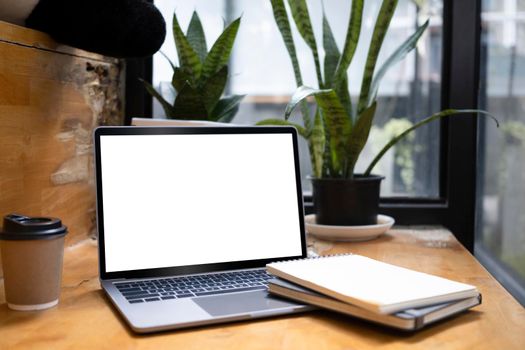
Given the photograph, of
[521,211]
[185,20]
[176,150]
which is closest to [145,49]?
[176,150]

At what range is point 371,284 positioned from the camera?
2.43ft

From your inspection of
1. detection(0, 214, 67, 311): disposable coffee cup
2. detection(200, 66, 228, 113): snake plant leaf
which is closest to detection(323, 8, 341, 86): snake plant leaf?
detection(200, 66, 228, 113): snake plant leaf

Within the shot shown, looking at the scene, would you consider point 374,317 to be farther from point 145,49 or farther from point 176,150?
point 145,49

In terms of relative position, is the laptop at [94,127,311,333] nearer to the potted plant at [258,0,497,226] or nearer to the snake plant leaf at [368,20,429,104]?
the potted plant at [258,0,497,226]

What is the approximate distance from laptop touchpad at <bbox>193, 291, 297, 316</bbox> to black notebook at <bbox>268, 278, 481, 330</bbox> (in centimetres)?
2

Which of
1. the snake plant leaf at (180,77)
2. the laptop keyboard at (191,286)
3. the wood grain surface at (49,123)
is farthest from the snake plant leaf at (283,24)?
the laptop keyboard at (191,286)

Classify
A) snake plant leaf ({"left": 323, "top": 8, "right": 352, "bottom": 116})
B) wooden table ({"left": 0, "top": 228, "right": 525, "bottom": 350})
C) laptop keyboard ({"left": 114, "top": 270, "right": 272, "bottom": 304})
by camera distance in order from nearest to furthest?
wooden table ({"left": 0, "top": 228, "right": 525, "bottom": 350}), laptop keyboard ({"left": 114, "top": 270, "right": 272, "bottom": 304}), snake plant leaf ({"left": 323, "top": 8, "right": 352, "bottom": 116})

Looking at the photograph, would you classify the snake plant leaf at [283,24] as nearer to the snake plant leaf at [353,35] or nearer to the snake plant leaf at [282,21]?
the snake plant leaf at [282,21]

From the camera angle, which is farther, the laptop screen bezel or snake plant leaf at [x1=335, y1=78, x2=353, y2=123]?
snake plant leaf at [x1=335, y1=78, x2=353, y2=123]

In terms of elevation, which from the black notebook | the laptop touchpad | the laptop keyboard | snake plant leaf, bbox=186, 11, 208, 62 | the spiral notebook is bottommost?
the laptop touchpad

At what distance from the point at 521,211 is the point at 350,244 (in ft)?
1.87

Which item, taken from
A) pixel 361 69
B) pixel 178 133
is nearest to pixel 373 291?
pixel 178 133

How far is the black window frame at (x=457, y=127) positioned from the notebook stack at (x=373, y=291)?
2.10ft

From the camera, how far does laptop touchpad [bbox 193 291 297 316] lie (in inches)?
28.7
